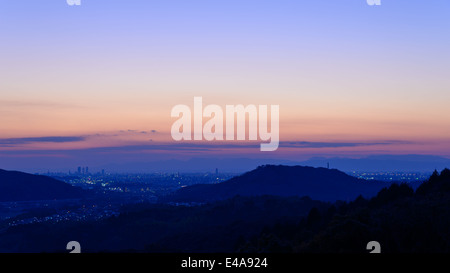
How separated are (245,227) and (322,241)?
7445 cm

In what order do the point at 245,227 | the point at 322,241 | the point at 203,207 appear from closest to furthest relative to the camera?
the point at 322,241 < the point at 245,227 < the point at 203,207

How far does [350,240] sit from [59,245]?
12417 centimetres

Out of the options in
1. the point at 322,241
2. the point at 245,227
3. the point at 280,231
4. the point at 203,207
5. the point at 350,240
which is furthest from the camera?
the point at 203,207

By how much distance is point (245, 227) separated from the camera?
368ft
